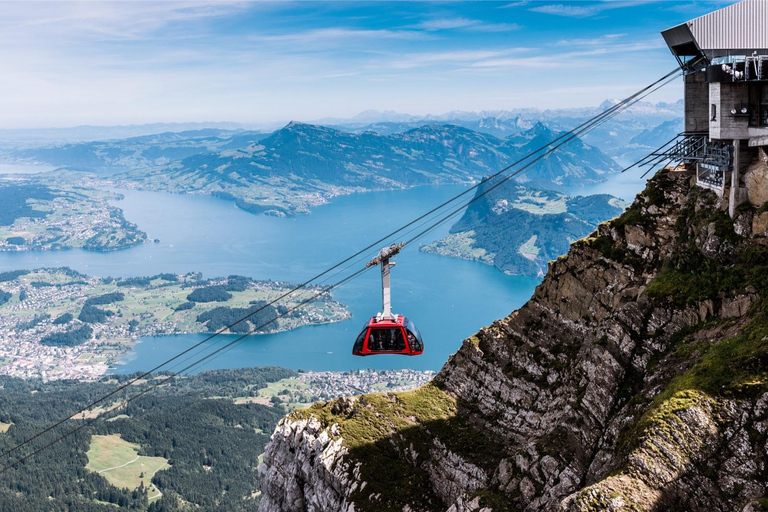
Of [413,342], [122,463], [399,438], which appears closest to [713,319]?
[413,342]

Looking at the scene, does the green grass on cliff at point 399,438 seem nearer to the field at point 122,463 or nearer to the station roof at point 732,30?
the station roof at point 732,30

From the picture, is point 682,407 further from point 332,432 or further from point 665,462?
point 332,432

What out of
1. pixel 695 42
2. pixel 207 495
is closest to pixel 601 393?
pixel 695 42

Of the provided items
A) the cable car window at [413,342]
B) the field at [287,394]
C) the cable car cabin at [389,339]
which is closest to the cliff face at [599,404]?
the cable car window at [413,342]

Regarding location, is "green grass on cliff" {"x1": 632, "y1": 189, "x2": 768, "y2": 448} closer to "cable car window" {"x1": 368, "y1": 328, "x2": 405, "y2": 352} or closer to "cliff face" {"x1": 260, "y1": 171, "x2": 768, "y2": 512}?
"cliff face" {"x1": 260, "y1": 171, "x2": 768, "y2": 512}

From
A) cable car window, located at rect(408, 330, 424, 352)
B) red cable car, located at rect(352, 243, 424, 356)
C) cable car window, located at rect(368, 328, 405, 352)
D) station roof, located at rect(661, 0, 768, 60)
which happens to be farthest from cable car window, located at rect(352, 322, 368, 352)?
station roof, located at rect(661, 0, 768, 60)
